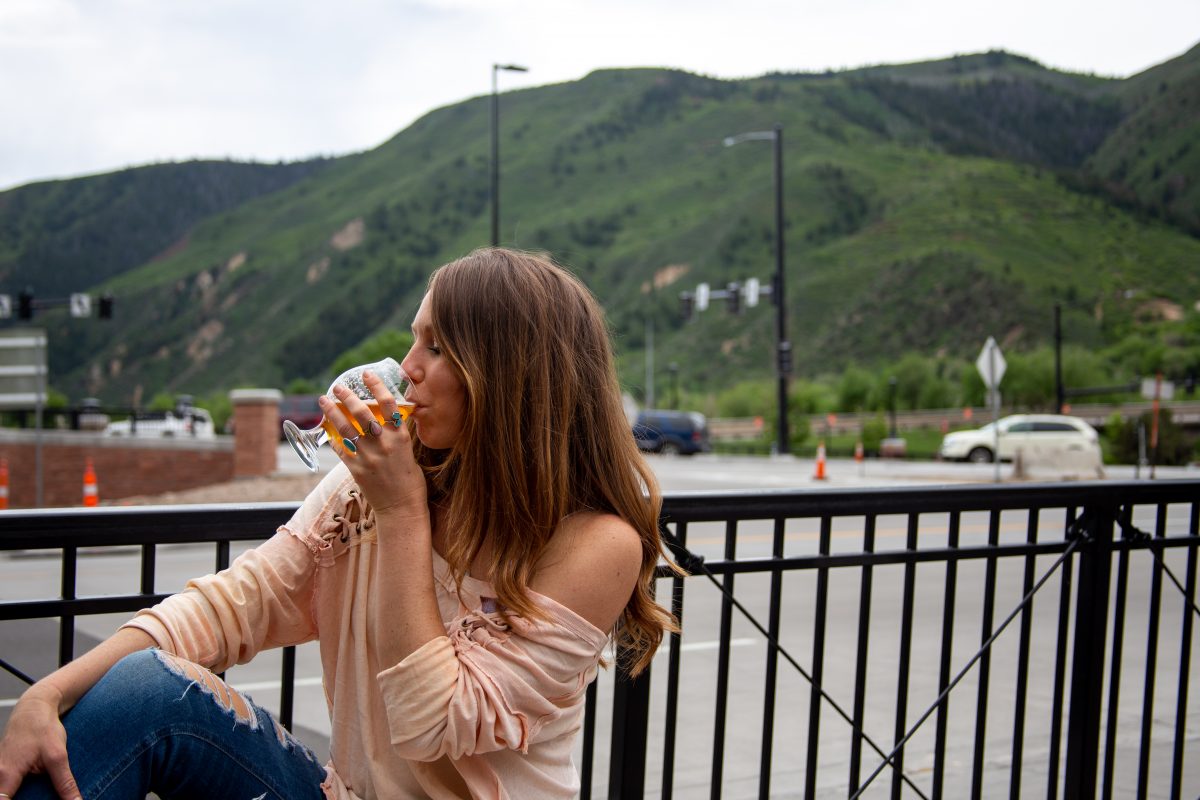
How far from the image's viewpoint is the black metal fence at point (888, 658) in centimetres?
243

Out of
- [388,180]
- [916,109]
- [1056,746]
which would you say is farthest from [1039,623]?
[388,180]

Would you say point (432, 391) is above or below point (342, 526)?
above

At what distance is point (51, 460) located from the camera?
27.4 metres

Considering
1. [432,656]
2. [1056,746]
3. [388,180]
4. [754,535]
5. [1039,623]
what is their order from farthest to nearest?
[388,180] → [754,535] → [1039,623] → [1056,746] → [432,656]

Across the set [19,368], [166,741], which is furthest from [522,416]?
[19,368]

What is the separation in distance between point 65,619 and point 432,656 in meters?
0.82

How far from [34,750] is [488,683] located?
24.0 inches

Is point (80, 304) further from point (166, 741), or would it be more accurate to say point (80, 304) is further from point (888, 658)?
point (166, 741)

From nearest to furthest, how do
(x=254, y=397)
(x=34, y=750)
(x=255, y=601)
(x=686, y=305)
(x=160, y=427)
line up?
1. (x=34, y=750)
2. (x=255, y=601)
3. (x=254, y=397)
4. (x=160, y=427)
5. (x=686, y=305)

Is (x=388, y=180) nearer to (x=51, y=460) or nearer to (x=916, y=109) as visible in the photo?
(x=916, y=109)

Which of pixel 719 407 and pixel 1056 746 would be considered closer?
pixel 1056 746

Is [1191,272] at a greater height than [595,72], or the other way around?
[595,72]

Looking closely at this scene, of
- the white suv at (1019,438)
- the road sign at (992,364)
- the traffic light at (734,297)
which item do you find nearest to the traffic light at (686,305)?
the traffic light at (734,297)

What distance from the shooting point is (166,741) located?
1552mm
